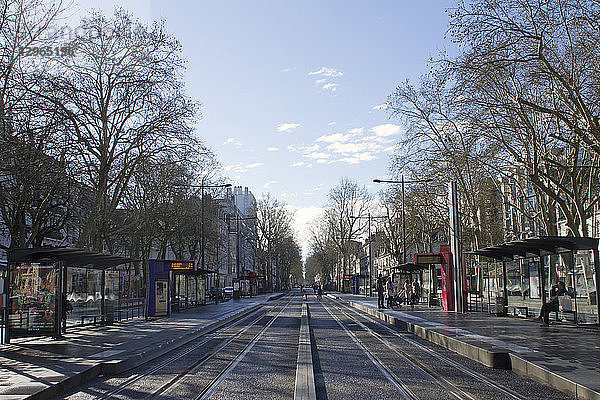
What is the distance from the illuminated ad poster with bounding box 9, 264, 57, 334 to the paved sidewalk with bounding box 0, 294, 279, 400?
509 mm

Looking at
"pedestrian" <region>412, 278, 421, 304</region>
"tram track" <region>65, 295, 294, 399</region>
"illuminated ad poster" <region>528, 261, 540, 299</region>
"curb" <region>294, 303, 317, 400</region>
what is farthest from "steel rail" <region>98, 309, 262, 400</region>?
"pedestrian" <region>412, 278, 421, 304</region>

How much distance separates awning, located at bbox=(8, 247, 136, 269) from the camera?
721 inches

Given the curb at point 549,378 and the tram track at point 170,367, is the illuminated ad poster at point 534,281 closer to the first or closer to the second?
the tram track at point 170,367

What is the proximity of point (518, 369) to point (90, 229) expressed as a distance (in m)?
22.6

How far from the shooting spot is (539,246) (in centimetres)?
2217

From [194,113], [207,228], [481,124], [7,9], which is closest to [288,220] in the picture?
[207,228]

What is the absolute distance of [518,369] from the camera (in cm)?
1256

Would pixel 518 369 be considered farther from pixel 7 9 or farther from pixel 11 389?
pixel 7 9

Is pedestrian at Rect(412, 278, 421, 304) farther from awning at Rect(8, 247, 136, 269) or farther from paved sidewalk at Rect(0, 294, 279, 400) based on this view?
awning at Rect(8, 247, 136, 269)

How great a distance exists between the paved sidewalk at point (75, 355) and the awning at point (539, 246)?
12057 millimetres

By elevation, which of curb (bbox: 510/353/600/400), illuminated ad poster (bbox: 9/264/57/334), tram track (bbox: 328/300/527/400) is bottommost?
tram track (bbox: 328/300/527/400)

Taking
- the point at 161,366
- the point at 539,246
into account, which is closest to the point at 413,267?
the point at 539,246

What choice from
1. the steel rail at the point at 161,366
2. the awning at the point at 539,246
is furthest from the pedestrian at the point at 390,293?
the steel rail at the point at 161,366

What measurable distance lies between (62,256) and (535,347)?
573 inches
